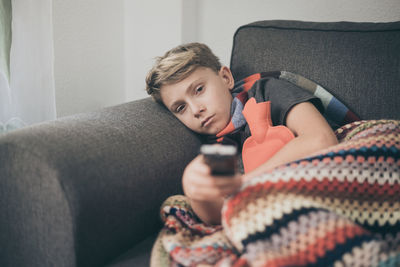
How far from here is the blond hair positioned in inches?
40.2

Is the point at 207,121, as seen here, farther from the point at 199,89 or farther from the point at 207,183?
the point at 207,183

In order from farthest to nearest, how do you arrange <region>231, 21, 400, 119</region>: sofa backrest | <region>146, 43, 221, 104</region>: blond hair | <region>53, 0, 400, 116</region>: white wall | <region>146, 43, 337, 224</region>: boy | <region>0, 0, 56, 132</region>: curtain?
<region>53, 0, 400, 116</region>: white wall
<region>0, 0, 56, 132</region>: curtain
<region>146, 43, 221, 104</region>: blond hair
<region>231, 21, 400, 119</region>: sofa backrest
<region>146, 43, 337, 224</region>: boy

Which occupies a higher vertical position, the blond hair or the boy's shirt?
the blond hair

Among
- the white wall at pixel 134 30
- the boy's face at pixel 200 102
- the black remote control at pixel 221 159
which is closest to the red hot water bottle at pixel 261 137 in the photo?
the boy's face at pixel 200 102

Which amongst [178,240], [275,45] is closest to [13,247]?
[178,240]

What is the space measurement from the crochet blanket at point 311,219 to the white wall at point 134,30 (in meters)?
0.81

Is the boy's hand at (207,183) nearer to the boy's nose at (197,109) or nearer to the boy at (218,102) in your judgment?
the boy at (218,102)

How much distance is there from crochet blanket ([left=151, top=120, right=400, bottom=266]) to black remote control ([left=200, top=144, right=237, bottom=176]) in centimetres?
9

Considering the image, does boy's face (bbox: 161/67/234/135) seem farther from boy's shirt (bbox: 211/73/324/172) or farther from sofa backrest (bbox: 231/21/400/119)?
sofa backrest (bbox: 231/21/400/119)

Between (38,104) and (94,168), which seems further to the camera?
(38,104)

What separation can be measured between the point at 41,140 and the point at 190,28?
3.43 feet

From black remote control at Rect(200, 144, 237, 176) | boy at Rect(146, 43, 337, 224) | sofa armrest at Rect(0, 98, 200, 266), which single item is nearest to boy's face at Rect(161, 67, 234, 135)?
boy at Rect(146, 43, 337, 224)

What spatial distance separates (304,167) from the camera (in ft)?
2.02

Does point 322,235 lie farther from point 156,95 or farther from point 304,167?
point 156,95
